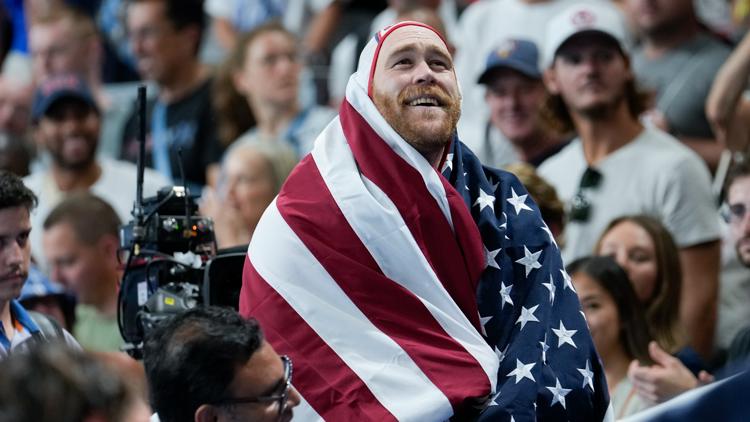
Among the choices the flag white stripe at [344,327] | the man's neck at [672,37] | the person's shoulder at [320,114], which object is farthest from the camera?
the person's shoulder at [320,114]

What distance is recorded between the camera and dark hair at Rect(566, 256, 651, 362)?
6.53m

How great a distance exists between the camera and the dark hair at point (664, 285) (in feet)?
22.2

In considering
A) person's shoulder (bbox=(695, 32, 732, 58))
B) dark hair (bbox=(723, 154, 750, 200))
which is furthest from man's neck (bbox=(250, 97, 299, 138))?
dark hair (bbox=(723, 154, 750, 200))

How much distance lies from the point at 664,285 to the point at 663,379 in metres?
0.95

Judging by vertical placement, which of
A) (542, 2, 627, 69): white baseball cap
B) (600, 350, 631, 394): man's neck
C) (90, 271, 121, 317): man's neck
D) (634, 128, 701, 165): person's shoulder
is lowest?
(90, 271, 121, 317): man's neck

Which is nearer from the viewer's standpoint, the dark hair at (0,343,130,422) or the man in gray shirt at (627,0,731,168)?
the dark hair at (0,343,130,422)

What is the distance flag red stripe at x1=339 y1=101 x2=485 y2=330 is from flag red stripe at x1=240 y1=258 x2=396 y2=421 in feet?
1.41

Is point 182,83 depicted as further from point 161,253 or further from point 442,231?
point 442,231

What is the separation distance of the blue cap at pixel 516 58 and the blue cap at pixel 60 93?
8.11 ft

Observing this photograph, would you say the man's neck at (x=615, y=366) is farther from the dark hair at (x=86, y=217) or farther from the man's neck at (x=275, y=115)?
the man's neck at (x=275, y=115)

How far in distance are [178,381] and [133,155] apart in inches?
260

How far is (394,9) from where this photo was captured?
973cm

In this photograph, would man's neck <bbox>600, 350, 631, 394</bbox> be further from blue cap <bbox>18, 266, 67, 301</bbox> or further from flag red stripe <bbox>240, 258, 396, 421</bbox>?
blue cap <bbox>18, 266, 67, 301</bbox>

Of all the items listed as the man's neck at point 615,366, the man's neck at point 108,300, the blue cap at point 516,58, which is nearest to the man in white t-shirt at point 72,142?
the man's neck at point 108,300
